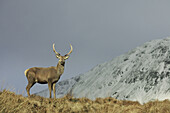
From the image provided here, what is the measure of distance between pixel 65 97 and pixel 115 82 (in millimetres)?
36207

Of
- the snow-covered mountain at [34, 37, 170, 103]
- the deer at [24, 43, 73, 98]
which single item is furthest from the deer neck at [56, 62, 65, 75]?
the snow-covered mountain at [34, 37, 170, 103]

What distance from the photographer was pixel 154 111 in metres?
10.8

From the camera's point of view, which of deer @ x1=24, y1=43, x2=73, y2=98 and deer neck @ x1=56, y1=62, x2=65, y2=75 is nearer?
deer @ x1=24, y1=43, x2=73, y2=98

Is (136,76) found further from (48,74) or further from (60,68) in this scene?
(48,74)

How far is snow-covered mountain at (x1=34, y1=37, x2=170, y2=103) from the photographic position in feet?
126

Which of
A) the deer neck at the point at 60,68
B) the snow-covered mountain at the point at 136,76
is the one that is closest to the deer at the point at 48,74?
the deer neck at the point at 60,68

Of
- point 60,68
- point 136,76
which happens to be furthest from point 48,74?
point 136,76

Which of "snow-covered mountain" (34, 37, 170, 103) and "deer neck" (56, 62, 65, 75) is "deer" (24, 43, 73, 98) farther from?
"snow-covered mountain" (34, 37, 170, 103)

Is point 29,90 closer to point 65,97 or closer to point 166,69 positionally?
point 65,97

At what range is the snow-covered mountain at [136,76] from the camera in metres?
38.5

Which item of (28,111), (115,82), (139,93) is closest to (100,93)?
(115,82)

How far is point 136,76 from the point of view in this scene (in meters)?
44.5

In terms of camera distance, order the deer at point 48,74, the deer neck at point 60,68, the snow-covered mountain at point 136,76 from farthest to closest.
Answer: the snow-covered mountain at point 136,76 → the deer neck at point 60,68 → the deer at point 48,74

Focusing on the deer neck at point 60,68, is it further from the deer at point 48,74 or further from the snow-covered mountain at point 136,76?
the snow-covered mountain at point 136,76
